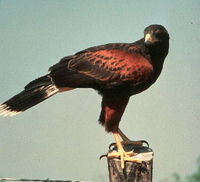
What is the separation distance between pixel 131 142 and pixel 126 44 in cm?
132

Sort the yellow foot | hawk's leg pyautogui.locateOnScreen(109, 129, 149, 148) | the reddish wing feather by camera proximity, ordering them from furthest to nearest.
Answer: hawk's leg pyautogui.locateOnScreen(109, 129, 149, 148) → the reddish wing feather → the yellow foot

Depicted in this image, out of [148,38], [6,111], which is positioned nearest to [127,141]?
[148,38]

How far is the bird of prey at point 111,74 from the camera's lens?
15.9ft

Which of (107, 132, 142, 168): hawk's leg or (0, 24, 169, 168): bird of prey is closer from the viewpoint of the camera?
(107, 132, 142, 168): hawk's leg

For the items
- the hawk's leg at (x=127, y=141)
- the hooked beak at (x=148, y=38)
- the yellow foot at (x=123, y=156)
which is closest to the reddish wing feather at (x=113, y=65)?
the hooked beak at (x=148, y=38)

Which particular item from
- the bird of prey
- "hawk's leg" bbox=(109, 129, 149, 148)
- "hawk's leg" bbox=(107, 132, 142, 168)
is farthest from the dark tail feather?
"hawk's leg" bbox=(107, 132, 142, 168)

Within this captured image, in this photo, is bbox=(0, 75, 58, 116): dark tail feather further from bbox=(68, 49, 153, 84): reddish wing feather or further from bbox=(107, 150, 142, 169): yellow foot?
bbox=(107, 150, 142, 169): yellow foot

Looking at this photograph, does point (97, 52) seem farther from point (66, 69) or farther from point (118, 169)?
point (118, 169)

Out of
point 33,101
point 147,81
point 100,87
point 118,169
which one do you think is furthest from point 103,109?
point 118,169

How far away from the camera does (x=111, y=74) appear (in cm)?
493

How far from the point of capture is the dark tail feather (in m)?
5.35

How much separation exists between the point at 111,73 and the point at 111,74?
0.05 feet

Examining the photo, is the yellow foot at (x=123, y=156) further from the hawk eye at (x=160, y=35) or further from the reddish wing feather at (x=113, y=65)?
the hawk eye at (x=160, y=35)

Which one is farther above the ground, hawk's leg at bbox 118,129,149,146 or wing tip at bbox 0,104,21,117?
wing tip at bbox 0,104,21,117
